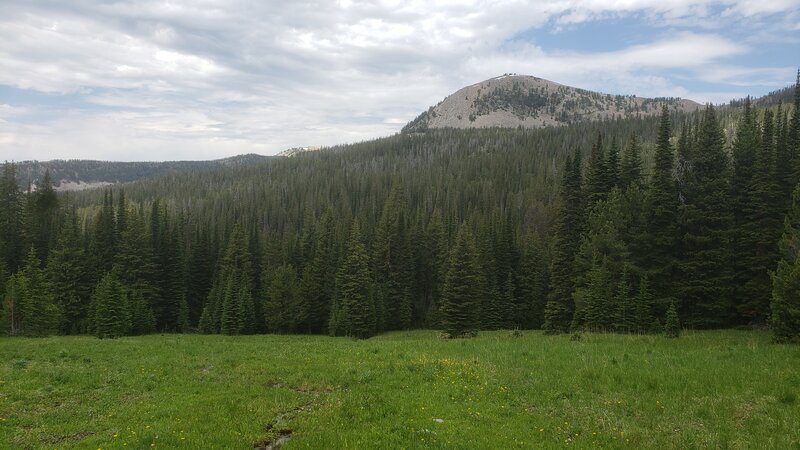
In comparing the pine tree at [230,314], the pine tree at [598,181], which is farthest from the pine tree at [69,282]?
the pine tree at [598,181]

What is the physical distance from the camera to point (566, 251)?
48219 millimetres

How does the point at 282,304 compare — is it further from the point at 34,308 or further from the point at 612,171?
the point at 612,171

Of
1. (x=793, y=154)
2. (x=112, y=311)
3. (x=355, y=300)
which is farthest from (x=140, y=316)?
(x=793, y=154)

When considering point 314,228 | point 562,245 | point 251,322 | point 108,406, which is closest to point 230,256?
point 251,322

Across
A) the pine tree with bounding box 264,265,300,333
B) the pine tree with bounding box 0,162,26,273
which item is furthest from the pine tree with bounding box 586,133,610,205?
the pine tree with bounding box 0,162,26,273

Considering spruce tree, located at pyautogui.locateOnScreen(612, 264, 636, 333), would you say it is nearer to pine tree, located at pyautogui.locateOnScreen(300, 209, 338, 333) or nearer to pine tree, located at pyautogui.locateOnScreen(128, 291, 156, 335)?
pine tree, located at pyautogui.locateOnScreen(300, 209, 338, 333)

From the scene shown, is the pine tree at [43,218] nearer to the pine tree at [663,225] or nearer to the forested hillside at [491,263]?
the forested hillside at [491,263]

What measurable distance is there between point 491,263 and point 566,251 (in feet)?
73.1

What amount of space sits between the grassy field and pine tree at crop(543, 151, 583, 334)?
2435 cm

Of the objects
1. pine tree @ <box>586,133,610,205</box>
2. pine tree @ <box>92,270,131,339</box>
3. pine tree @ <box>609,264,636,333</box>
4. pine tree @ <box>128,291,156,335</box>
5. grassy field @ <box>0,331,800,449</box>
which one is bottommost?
pine tree @ <box>128,291,156,335</box>

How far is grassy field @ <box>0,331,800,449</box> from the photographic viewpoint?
11.2 m

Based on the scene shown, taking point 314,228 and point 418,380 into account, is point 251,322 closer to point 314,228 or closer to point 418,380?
point 314,228

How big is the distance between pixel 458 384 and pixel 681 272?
1240 inches

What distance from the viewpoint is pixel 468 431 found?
11.5 metres
